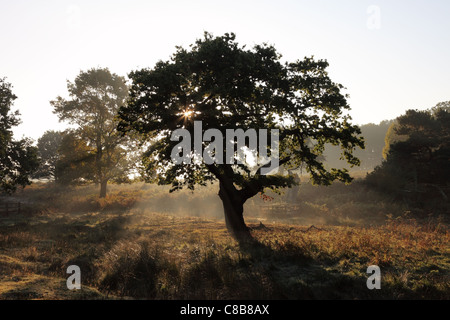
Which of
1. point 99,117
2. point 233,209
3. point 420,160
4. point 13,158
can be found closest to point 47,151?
point 99,117

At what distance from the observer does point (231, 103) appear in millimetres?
16656

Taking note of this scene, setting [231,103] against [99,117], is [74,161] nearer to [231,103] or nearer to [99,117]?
[99,117]

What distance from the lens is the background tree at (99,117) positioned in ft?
124

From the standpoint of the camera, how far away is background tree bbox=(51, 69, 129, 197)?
37.7m

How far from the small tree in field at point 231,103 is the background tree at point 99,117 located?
2328cm

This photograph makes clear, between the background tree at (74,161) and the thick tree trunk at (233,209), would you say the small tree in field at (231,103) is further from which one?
the background tree at (74,161)

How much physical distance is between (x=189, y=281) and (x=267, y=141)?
10092 millimetres

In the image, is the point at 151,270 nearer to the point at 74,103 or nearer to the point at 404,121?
the point at 74,103

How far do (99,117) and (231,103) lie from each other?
92.8ft

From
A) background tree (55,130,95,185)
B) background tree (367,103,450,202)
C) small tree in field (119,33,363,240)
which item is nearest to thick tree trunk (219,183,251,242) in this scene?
small tree in field (119,33,363,240)

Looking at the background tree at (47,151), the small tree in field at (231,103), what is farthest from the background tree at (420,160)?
the background tree at (47,151)

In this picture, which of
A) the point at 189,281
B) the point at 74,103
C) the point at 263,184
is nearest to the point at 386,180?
the point at 263,184

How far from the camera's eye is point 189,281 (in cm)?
878
